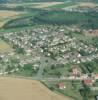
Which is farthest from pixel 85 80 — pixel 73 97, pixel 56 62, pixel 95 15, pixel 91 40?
pixel 95 15

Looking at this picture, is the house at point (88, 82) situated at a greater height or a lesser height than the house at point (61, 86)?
lesser

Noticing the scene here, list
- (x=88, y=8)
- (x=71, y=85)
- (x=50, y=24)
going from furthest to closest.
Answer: (x=88, y=8) < (x=50, y=24) < (x=71, y=85)

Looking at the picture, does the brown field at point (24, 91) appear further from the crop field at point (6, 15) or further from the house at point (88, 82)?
the crop field at point (6, 15)

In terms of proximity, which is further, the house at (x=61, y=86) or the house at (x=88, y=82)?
the house at (x=88, y=82)

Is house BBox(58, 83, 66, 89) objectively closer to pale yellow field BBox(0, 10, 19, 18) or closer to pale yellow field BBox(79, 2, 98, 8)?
pale yellow field BBox(0, 10, 19, 18)

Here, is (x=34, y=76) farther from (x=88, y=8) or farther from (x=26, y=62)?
(x=88, y=8)

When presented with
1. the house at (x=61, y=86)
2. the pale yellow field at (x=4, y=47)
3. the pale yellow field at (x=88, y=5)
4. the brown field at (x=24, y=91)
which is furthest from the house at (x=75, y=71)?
the pale yellow field at (x=88, y=5)

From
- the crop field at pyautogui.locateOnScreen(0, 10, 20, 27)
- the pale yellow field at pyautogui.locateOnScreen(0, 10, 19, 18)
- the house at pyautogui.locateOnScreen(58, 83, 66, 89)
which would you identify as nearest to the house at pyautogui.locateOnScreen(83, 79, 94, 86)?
the house at pyautogui.locateOnScreen(58, 83, 66, 89)

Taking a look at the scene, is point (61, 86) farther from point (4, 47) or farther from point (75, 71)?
point (4, 47)
